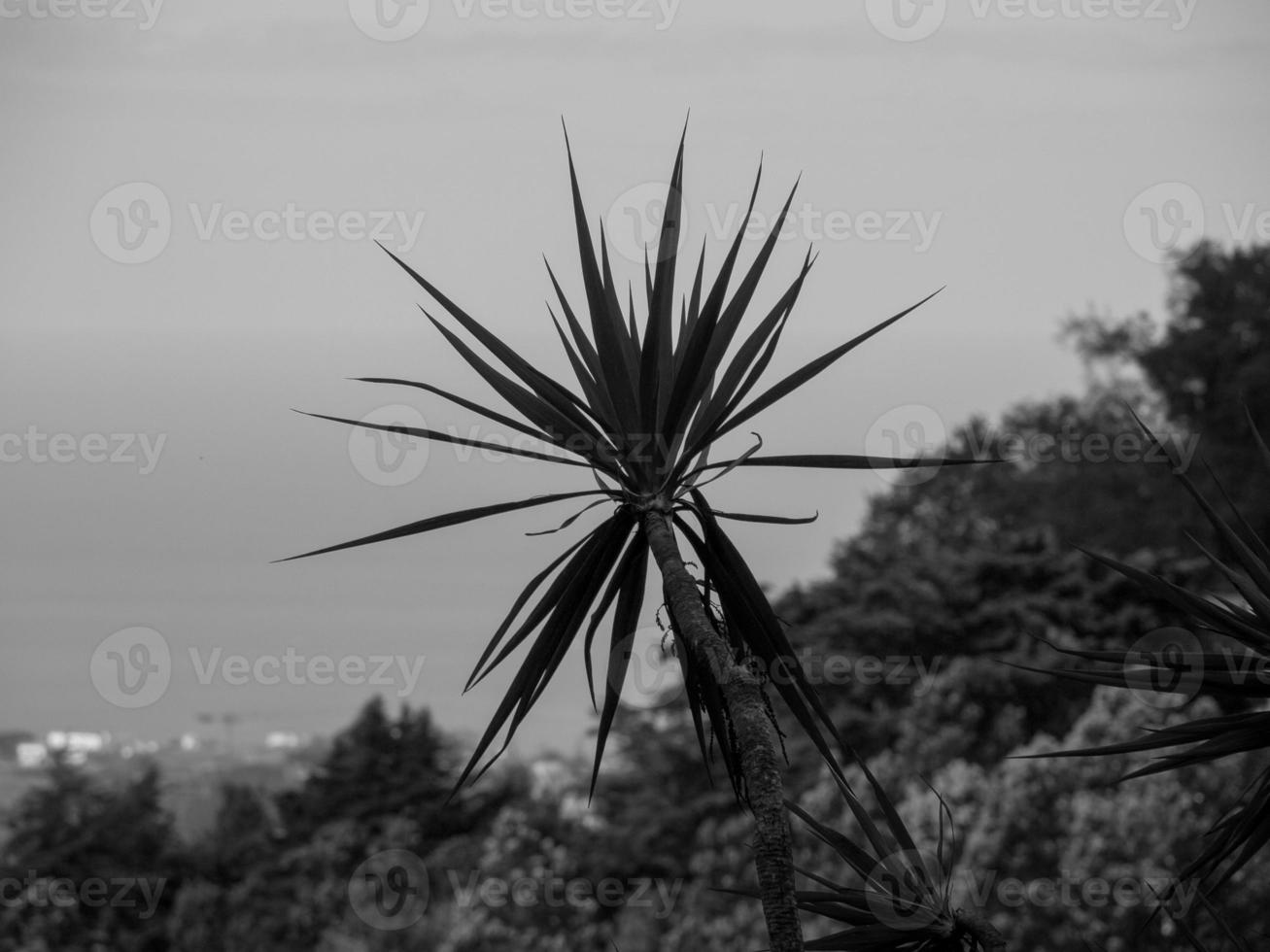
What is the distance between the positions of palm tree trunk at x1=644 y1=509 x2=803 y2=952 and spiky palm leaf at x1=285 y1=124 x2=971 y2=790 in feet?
0.85

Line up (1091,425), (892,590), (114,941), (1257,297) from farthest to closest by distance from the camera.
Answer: (1091,425)
(1257,297)
(114,941)
(892,590)

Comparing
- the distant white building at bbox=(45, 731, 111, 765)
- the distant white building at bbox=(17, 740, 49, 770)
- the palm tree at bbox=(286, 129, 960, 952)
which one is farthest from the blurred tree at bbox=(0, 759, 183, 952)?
the palm tree at bbox=(286, 129, 960, 952)

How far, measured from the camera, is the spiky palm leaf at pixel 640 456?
187 cm

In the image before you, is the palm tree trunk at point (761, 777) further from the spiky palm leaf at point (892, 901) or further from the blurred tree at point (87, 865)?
the blurred tree at point (87, 865)

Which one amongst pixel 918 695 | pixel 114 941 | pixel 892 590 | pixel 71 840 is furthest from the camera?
pixel 71 840

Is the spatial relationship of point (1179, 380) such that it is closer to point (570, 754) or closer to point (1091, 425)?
point (1091, 425)

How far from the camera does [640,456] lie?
1.92 metres

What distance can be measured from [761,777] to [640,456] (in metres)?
0.70

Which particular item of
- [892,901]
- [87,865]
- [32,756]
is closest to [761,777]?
[892,901]

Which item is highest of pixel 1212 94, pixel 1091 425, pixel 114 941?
pixel 1212 94

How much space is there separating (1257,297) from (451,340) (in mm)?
27416

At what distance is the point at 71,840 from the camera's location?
20359 mm

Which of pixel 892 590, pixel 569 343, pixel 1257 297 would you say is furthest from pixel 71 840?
pixel 1257 297

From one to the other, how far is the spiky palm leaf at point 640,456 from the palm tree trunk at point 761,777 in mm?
258
